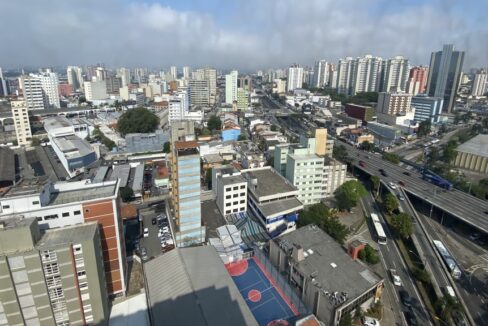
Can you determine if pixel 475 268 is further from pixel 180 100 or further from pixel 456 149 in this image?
pixel 180 100

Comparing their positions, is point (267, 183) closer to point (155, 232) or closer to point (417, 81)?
point (155, 232)

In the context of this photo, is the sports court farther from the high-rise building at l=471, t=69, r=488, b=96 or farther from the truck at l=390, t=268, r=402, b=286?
the high-rise building at l=471, t=69, r=488, b=96

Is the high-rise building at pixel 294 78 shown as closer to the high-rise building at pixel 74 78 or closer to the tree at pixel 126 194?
the high-rise building at pixel 74 78

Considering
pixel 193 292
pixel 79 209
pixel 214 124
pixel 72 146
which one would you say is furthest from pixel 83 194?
pixel 214 124

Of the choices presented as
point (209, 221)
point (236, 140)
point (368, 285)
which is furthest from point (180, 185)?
point (236, 140)

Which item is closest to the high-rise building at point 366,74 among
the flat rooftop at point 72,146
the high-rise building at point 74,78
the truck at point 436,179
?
the truck at point 436,179

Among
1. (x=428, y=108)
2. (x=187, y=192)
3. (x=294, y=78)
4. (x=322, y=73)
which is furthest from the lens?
(x=322, y=73)
